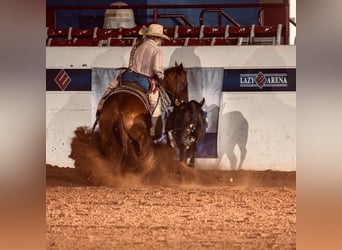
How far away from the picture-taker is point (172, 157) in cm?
1091

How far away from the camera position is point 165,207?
1070 cm

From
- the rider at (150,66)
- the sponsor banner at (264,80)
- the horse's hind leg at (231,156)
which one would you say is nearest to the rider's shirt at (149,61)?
the rider at (150,66)

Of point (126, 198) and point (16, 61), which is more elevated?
point (16, 61)

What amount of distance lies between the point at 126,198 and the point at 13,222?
4.68 m

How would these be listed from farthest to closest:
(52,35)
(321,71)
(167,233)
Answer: (52,35) → (167,233) → (321,71)

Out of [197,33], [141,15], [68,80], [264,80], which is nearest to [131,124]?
[68,80]

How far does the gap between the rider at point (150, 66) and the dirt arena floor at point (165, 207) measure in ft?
1.82

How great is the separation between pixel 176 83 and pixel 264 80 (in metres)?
1.00

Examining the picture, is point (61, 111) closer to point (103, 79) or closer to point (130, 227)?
point (103, 79)

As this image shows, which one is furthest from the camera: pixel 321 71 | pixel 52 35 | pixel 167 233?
pixel 52 35

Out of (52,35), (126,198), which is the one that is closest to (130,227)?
(126,198)

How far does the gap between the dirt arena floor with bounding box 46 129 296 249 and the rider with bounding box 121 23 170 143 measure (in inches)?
21.9

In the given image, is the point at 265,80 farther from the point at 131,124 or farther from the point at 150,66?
the point at 131,124

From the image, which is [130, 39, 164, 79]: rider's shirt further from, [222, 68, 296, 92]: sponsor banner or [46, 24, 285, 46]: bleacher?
[222, 68, 296, 92]: sponsor banner
